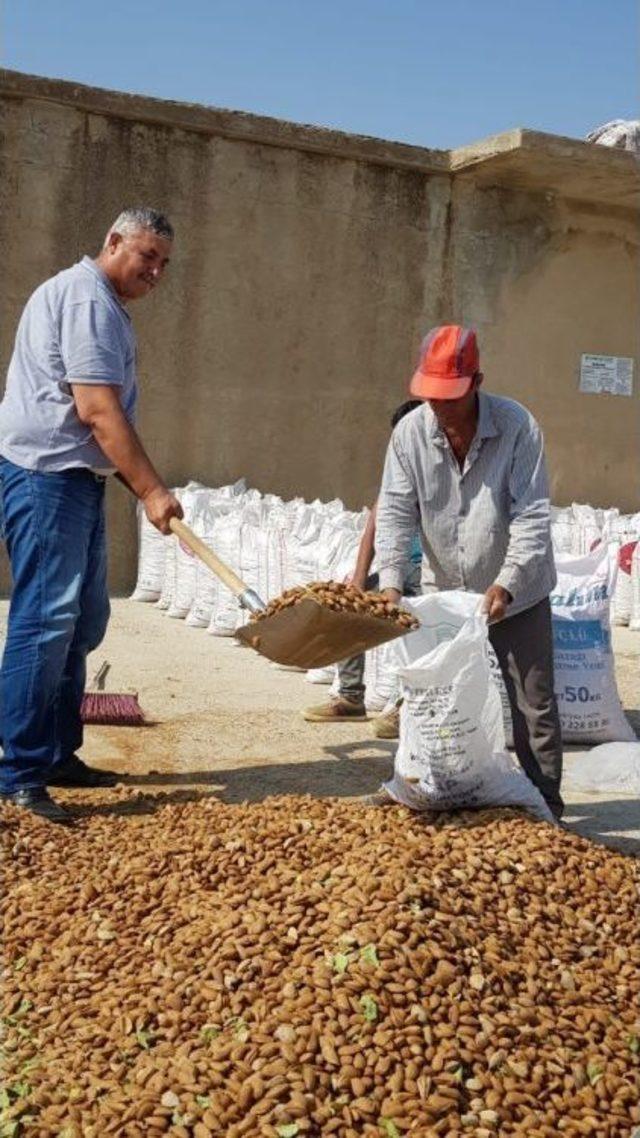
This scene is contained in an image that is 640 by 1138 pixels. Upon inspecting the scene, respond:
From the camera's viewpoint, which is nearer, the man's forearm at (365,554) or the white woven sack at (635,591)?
the man's forearm at (365,554)

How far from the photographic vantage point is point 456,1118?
236cm

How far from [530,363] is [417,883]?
762 centimetres

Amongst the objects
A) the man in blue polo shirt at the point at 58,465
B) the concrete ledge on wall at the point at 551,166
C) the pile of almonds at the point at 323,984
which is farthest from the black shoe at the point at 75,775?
the concrete ledge on wall at the point at 551,166

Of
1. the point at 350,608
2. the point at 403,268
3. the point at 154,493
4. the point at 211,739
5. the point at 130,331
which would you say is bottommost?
the point at 211,739

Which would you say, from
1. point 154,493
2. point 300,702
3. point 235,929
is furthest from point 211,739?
point 235,929

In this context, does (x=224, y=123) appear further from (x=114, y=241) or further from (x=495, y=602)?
(x=495, y=602)

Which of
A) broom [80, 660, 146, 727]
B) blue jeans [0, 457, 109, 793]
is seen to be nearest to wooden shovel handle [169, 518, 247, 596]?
blue jeans [0, 457, 109, 793]

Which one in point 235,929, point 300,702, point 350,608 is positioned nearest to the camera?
point 235,929

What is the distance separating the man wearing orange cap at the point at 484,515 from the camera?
379 centimetres

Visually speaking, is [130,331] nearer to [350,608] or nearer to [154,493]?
[154,493]

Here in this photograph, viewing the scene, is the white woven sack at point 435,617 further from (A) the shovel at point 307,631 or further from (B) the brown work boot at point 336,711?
(B) the brown work boot at point 336,711

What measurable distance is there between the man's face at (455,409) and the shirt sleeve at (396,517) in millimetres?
213

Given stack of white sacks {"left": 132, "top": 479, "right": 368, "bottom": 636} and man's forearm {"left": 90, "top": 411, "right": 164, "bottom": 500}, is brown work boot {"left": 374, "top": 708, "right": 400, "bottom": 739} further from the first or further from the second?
man's forearm {"left": 90, "top": 411, "right": 164, "bottom": 500}

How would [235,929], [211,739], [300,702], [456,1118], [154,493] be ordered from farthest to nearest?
1. [300,702]
2. [211,739]
3. [154,493]
4. [235,929]
5. [456,1118]
